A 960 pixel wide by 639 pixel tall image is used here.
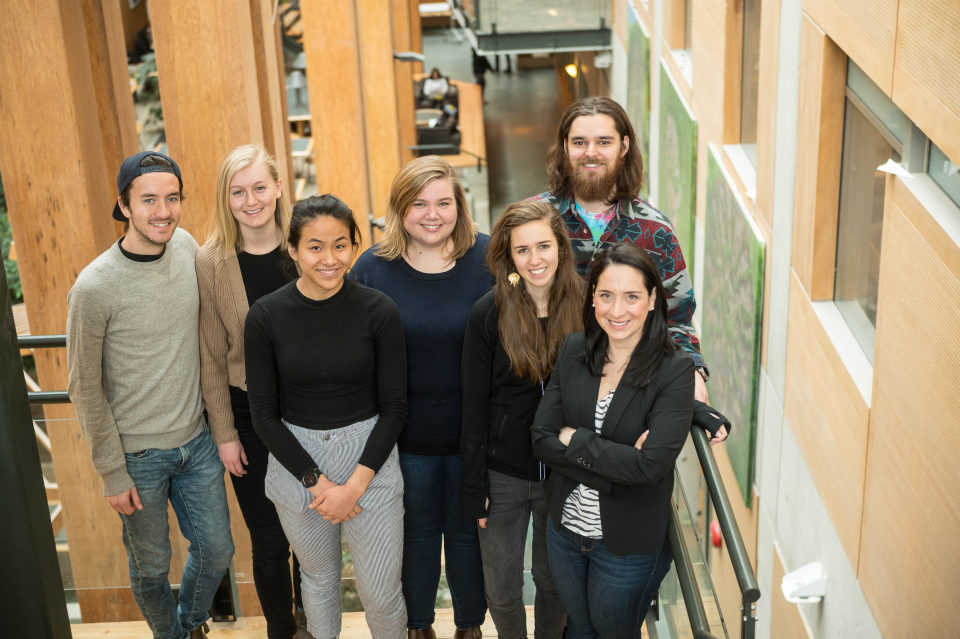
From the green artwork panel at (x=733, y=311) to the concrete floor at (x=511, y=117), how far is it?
32.0 feet

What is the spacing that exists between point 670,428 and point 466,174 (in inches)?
687

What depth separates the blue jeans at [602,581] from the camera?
10.3 feet

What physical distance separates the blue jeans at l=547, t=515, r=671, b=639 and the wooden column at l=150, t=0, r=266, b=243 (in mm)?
3284

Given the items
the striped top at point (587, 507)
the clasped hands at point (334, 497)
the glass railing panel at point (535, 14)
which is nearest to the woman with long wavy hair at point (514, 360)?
the striped top at point (587, 507)

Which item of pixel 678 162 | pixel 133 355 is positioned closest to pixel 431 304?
pixel 133 355

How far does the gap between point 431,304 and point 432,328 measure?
80 millimetres

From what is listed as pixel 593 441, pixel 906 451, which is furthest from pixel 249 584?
pixel 906 451

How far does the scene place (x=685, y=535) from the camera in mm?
3109

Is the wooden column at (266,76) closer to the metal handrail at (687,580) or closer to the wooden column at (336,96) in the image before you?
the wooden column at (336,96)

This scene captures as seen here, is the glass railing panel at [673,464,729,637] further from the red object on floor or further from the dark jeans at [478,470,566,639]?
the dark jeans at [478,470,566,639]

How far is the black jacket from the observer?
324cm

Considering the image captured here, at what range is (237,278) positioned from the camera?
3521mm

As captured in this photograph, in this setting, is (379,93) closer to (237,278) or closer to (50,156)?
(50,156)

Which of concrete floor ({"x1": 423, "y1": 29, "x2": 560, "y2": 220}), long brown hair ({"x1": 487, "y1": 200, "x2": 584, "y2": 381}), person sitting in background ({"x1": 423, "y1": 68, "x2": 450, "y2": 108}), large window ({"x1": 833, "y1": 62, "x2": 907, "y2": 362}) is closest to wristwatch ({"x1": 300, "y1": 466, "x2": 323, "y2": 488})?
long brown hair ({"x1": 487, "y1": 200, "x2": 584, "y2": 381})
